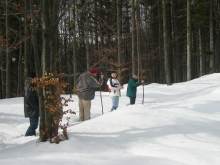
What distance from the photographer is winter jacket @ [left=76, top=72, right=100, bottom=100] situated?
1486cm

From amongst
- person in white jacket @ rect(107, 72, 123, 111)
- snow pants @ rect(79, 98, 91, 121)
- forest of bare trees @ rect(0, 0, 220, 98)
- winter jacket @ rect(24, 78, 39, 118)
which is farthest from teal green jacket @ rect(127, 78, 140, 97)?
forest of bare trees @ rect(0, 0, 220, 98)

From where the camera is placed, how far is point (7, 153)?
8992 mm

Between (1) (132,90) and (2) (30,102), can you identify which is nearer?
(2) (30,102)

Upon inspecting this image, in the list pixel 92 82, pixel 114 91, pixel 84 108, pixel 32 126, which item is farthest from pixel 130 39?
pixel 32 126

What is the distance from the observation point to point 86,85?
586 inches

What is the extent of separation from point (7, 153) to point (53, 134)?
1002 mm

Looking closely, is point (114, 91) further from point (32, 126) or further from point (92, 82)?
point (32, 126)

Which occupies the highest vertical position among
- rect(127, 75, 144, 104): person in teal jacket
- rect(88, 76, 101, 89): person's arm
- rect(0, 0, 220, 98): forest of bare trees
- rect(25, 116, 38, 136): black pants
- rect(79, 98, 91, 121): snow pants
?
rect(0, 0, 220, 98): forest of bare trees

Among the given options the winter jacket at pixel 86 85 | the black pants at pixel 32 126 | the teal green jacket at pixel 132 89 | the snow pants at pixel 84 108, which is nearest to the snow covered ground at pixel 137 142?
the black pants at pixel 32 126

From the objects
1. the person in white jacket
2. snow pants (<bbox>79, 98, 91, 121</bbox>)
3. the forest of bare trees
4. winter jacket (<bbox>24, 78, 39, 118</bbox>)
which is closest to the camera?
winter jacket (<bbox>24, 78, 39, 118</bbox>)

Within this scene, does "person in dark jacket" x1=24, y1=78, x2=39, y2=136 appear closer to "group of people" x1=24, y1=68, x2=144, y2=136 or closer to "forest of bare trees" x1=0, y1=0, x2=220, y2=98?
"group of people" x1=24, y1=68, x2=144, y2=136

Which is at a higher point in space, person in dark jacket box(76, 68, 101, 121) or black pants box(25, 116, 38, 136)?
person in dark jacket box(76, 68, 101, 121)

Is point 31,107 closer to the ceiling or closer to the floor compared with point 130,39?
closer to the floor

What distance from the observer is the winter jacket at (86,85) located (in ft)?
48.8
